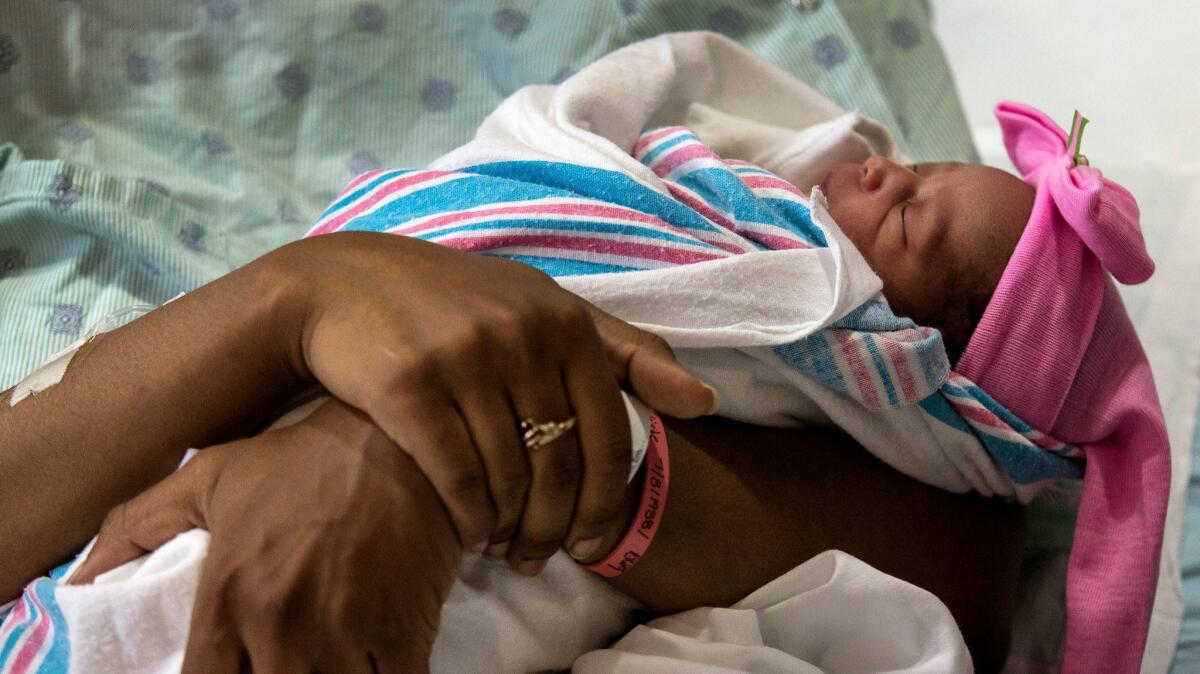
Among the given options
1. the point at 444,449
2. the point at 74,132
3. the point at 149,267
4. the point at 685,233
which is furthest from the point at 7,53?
the point at 444,449

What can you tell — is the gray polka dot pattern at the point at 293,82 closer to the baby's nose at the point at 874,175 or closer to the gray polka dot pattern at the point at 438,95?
the gray polka dot pattern at the point at 438,95

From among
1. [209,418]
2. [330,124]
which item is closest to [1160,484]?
[209,418]

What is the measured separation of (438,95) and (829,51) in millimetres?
588

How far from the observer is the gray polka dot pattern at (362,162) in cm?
149

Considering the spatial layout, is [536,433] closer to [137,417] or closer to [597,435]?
[597,435]

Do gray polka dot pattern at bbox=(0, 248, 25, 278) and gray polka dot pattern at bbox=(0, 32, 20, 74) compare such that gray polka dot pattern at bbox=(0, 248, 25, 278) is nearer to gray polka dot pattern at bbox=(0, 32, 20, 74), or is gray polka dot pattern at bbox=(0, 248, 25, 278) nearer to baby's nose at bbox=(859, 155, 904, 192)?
gray polka dot pattern at bbox=(0, 32, 20, 74)

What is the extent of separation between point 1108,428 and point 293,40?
1172mm

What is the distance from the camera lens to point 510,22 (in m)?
1.58

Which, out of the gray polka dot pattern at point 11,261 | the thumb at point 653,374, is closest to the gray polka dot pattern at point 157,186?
the gray polka dot pattern at point 11,261

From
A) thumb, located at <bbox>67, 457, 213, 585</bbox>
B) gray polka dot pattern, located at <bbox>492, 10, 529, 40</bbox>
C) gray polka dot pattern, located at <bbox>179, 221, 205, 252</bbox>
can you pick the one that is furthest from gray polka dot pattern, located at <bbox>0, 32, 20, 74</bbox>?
thumb, located at <bbox>67, 457, 213, 585</bbox>

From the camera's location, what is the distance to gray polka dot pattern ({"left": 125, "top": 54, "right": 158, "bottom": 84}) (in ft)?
4.77

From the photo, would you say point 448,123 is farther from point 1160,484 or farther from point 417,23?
point 1160,484

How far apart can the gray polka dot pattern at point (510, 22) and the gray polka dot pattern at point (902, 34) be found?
0.56 m

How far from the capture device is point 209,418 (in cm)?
80
